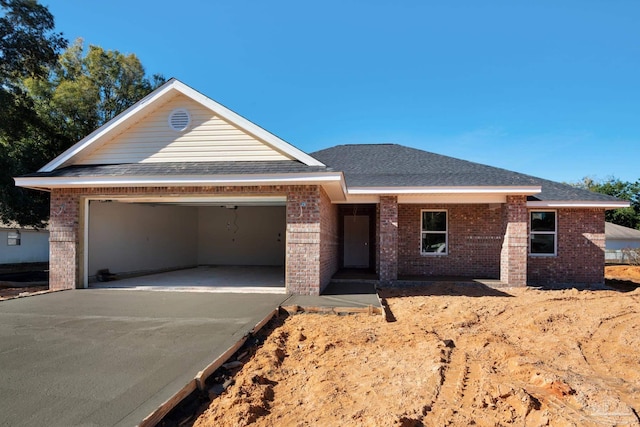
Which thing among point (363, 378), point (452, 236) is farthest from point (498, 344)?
point (452, 236)

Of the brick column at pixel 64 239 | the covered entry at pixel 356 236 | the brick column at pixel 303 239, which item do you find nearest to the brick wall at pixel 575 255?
the covered entry at pixel 356 236

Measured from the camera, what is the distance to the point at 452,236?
13094mm

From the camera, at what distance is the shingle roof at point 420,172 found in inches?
451

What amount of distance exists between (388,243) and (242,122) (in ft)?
17.8

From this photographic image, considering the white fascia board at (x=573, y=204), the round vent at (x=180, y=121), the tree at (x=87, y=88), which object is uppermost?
the tree at (x=87, y=88)

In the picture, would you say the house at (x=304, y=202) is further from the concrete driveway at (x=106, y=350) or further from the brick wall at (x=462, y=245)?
the concrete driveway at (x=106, y=350)

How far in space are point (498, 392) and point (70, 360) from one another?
4903mm

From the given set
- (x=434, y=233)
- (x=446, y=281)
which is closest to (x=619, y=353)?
(x=446, y=281)

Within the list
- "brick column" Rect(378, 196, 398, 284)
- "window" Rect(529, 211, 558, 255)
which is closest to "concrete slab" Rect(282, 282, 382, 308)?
"brick column" Rect(378, 196, 398, 284)

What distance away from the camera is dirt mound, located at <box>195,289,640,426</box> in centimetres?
366

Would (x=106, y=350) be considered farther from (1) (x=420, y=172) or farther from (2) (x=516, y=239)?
(1) (x=420, y=172)

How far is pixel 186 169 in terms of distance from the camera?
9273mm

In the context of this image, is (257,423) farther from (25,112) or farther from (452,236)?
(25,112)

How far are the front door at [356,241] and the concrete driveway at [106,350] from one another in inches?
315
